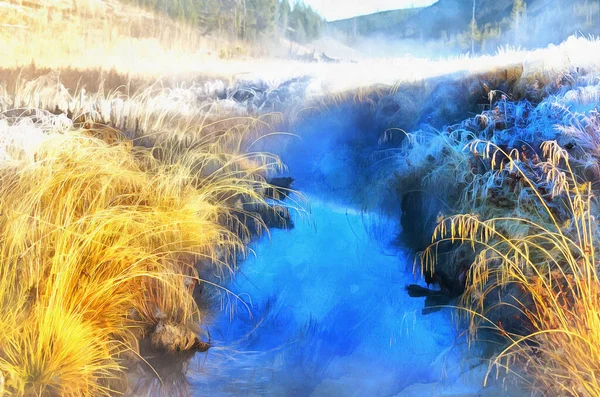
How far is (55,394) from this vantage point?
94.2 inches

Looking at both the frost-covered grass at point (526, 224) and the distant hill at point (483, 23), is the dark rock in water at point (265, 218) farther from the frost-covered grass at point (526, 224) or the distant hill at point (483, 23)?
the distant hill at point (483, 23)

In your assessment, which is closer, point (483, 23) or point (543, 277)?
point (543, 277)

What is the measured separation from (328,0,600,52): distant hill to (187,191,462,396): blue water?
950 mm

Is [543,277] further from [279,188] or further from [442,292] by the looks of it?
[279,188]

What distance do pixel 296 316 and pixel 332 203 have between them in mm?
579

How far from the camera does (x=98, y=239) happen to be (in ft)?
8.20

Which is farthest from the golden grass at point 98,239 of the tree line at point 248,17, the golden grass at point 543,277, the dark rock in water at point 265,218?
the golden grass at point 543,277

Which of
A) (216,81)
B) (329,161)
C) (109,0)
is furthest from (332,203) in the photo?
(109,0)

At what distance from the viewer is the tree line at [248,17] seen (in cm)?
276

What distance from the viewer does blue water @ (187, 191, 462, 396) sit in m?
2.56

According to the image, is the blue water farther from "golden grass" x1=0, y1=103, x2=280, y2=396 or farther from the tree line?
the tree line

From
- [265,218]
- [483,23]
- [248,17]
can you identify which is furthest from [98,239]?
[483,23]

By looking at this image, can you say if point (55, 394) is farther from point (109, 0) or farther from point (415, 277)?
point (109, 0)

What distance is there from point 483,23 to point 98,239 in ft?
7.19
